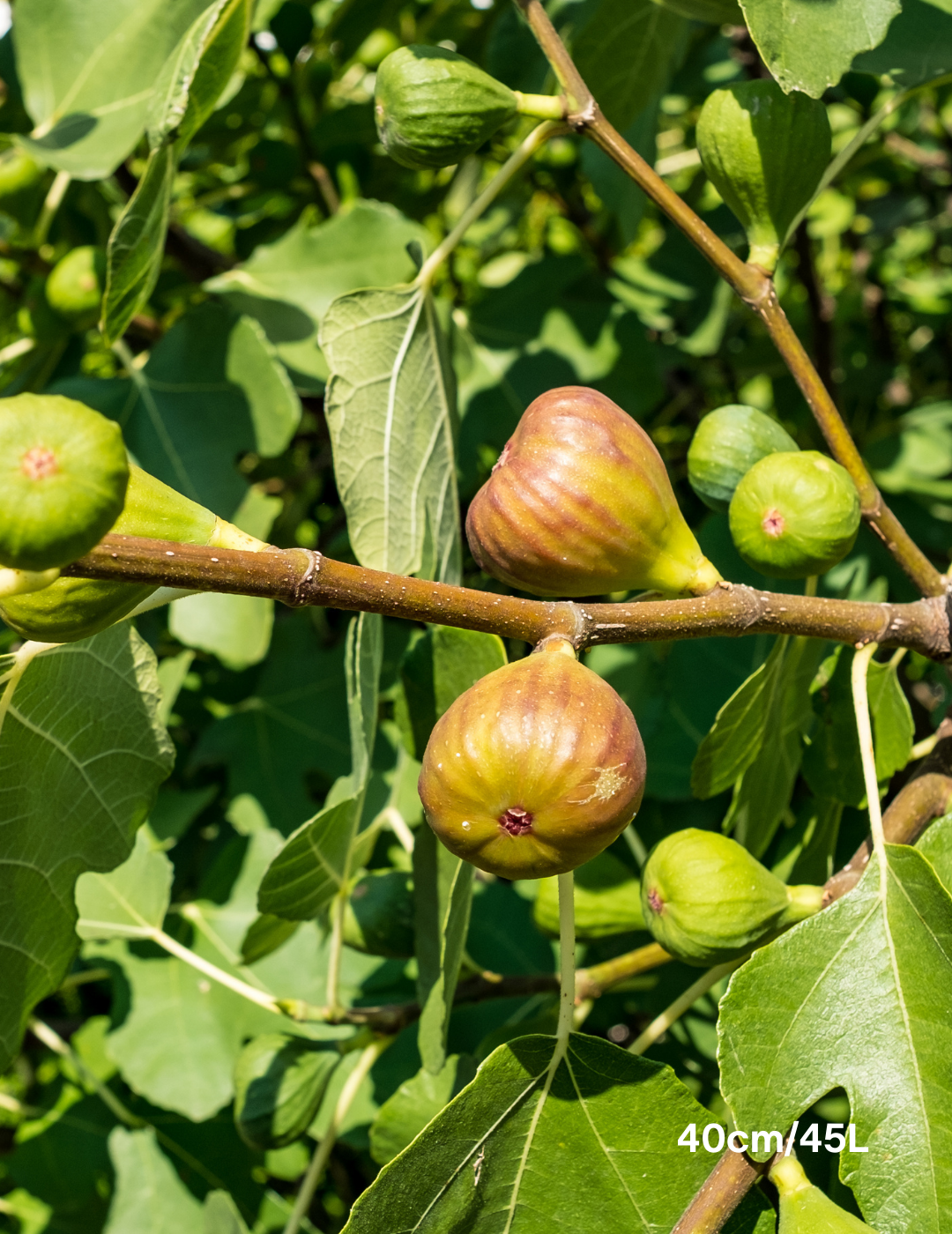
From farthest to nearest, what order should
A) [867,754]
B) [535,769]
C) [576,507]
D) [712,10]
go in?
[712,10] → [867,754] → [576,507] → [535,769]

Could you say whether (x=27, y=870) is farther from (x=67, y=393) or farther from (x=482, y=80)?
(x=67, y=393)

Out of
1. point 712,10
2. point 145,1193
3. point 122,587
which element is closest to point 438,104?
point 712,10

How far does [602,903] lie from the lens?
135 centimetres

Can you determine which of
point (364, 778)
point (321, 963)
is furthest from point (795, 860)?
point (321, 963)

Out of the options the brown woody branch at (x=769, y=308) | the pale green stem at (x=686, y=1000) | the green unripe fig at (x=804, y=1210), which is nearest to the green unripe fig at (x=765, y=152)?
the brown woody branch at (x=769, y=308)

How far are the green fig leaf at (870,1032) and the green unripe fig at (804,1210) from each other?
2 cm

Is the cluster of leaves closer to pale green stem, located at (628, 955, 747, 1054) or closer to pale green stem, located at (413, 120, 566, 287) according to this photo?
pale green stem, located at (413, 120, 566, 287)

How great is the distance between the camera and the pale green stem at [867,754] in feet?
3.12

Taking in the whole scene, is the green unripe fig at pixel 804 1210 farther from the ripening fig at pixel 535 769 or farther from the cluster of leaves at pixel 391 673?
the ripening fig at pixel 535 769

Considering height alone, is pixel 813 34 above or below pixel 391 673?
above

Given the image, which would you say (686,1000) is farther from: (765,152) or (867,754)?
(765,152)

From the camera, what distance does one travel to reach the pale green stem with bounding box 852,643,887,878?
951mm

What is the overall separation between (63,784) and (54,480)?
1.85 feet

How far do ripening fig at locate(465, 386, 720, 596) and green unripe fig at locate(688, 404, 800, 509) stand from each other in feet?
0.65
